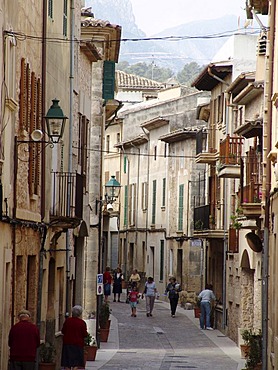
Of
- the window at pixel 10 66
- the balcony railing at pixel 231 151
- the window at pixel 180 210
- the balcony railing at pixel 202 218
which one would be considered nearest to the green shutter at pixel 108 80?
the balcony railing at pixel 231 151

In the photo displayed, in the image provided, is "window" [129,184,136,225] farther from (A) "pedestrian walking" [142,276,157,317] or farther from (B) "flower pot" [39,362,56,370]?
(B) "flower pot" [39,362,56,370]

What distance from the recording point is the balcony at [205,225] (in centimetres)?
4078

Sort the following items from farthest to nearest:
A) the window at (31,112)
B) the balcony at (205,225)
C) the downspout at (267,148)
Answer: the balcony at (205,225) < the downspout at (267,148) < the window at (31,112)

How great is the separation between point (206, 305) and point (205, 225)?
155 inches

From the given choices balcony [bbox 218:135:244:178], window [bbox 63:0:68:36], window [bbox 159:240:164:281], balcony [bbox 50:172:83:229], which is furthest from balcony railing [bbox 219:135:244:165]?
window [bbox 159:240:164:281]

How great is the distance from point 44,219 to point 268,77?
6161 millimetres

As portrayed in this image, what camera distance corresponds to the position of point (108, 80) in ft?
120

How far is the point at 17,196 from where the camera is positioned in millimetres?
19719

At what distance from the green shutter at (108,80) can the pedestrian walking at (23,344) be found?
18.7 m

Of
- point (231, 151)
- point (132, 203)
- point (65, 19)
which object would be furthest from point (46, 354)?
point (132, 203)

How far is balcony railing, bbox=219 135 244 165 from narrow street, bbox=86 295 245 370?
5.51 metres

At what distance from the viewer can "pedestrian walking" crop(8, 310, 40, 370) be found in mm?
18109

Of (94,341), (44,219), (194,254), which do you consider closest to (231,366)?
(94,341)

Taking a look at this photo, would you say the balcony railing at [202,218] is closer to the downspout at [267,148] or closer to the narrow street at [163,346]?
the narrow street at [163,346]
